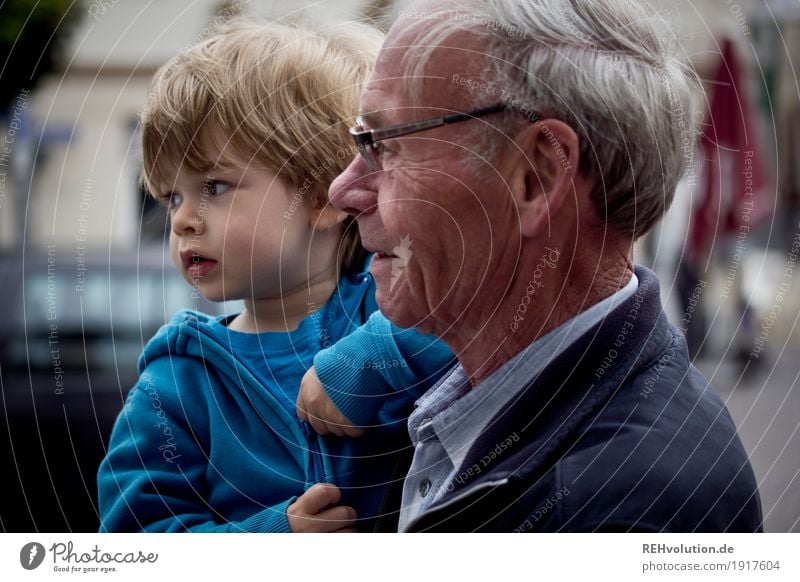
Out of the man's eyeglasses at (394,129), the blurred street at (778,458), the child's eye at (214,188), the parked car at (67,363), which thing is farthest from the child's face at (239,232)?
the blurred street at (778,458)

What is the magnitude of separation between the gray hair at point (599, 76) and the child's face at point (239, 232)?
20 cm

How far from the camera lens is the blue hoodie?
2.94 feet

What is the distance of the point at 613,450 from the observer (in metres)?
0.75

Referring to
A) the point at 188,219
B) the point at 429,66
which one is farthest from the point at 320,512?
the point at 429,66

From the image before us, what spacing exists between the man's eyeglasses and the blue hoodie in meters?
0.15

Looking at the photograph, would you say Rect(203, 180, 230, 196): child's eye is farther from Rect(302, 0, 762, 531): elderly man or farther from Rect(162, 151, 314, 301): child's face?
Rect(302, 0, 762, 531): elderly man

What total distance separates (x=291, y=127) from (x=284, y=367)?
221 millimetres

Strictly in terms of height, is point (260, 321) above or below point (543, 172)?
below

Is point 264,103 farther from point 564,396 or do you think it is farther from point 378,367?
point 564,396

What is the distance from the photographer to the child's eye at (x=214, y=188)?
0.87 m

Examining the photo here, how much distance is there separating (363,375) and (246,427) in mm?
123
